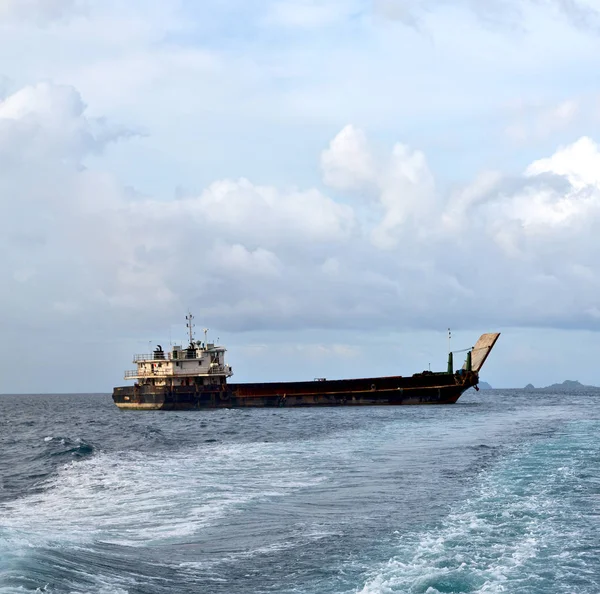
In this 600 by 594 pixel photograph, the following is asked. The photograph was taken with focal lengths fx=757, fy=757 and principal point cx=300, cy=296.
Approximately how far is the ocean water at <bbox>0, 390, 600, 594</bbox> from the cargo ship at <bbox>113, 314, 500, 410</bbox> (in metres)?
43.3

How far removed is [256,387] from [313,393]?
7.26 m

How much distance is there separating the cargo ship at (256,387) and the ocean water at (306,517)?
43306 millimetres

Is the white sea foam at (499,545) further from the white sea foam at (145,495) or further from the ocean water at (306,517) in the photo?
the white sea foam at (145,495)

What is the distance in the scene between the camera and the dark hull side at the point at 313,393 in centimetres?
8931

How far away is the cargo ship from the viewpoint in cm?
8962

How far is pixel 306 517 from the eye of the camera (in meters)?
22.9

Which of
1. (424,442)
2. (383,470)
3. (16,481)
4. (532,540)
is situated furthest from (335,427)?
(532,540)

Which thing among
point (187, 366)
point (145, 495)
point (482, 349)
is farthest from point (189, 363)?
point (145, 495)

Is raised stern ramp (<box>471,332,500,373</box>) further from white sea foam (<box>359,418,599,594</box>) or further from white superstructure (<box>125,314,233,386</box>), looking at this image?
white sea foam (<box>359,418,599,594</box>)

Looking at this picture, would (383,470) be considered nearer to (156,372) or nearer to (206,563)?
(206,563)

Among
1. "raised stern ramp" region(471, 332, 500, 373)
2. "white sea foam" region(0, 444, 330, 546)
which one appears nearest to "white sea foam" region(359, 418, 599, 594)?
"white sea foam" region(0, 444, 330, 546)

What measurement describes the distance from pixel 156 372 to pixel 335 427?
135 feet

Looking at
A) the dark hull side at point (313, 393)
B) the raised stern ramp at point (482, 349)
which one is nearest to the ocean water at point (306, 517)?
the dark hull side at point (313, 393)

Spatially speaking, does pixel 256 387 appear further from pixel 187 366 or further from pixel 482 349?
pixel 482 349
